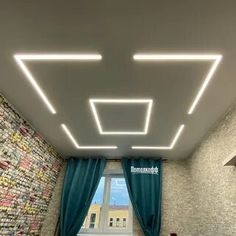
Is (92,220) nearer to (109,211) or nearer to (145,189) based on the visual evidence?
(109,211)

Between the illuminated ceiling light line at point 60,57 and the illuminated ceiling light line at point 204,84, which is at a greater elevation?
the illuminated ceiling light line at point 204,84

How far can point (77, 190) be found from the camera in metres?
4.62

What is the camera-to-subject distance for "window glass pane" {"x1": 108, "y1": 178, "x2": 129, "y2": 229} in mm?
4691

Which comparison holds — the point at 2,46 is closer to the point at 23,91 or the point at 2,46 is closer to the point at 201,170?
the point at 23,91

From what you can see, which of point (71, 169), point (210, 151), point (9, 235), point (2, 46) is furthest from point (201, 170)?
point (2, 46)

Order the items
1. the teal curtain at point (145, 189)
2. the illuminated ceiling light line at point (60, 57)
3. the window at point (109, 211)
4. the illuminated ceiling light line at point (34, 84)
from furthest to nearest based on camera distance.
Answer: the window at point (109, 211), the teal curtain at point (145, 189), the illuminated ceiling light line at point (34, 84), the illuminated ceiling light line at point (60, 57)

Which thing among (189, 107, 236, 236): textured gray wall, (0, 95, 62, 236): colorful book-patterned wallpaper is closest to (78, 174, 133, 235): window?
Result: (0, 95, 62, 236): colorful book-patterned wallpaper

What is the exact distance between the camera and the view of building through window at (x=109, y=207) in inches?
184

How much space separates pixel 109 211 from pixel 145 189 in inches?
38.1

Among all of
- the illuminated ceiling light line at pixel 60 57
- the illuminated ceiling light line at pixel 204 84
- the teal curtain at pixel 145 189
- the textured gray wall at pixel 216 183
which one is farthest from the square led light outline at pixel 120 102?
the teal curtain at pixel 145 189

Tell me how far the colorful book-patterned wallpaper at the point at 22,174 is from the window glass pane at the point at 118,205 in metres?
1.39

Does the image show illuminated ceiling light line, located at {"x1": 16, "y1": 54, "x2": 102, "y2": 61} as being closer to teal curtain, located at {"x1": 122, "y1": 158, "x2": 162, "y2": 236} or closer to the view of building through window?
teal curtain, located at {"x1": 122, "y1": 158, "x2": 162, "y2": 236}

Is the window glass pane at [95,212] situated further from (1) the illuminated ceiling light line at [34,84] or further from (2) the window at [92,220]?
(1) the illuminated ceiling light line at [34,84]

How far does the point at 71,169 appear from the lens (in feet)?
16.0
